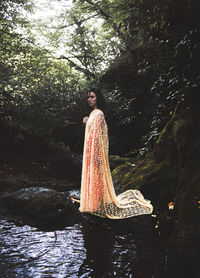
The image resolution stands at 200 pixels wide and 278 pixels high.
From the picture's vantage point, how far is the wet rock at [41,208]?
429 cm

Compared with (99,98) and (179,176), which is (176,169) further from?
(99,98)

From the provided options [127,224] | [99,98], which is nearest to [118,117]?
[99,98]

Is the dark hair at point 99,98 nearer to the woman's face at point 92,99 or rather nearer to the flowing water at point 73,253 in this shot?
the woman's face at point 92,99

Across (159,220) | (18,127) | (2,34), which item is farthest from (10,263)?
(2,34)

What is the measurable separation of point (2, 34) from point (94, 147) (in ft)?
24.1

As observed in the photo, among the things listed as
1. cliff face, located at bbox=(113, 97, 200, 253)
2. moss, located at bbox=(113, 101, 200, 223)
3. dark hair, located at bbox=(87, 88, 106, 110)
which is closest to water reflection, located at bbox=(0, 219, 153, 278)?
cliff face, located at bbox=(113, 97, 200, 253)

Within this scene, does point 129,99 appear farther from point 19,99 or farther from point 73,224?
point 73,224

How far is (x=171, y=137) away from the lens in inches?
179

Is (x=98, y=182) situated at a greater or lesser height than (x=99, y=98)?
lesser

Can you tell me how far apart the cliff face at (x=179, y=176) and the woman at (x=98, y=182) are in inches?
15.9

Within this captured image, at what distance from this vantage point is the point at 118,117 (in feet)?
36.6

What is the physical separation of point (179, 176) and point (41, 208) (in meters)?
2.64

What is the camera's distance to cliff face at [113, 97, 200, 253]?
3055mm

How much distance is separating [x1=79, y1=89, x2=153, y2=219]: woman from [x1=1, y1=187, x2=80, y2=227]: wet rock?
50 centimetres
